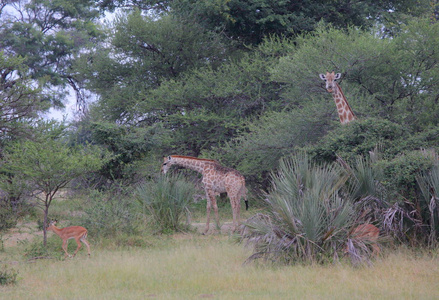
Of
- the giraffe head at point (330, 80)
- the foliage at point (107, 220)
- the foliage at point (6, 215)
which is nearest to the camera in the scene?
the foliage at point (107, 220)

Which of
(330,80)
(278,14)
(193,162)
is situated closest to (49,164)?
(193,162)

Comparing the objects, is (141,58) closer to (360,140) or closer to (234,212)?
(234,212)

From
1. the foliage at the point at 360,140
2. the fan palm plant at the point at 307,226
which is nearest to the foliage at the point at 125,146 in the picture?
the foliage at the point at 360,140

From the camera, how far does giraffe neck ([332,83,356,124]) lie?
14.0 metres

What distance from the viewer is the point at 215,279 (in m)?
8.47

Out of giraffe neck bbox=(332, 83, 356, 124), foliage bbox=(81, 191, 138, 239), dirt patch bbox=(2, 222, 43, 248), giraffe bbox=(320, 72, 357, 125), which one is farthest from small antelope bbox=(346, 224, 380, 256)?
dirt patch bbox=(2, 222, 43, 248)

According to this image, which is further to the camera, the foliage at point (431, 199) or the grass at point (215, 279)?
the foliage at point (431, 199)

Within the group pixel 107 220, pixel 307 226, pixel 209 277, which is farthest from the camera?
pixel 107 220

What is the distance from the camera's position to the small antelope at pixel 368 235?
9266mm

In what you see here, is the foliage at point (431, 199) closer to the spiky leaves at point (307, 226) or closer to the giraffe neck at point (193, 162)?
the spiky leaves at point (307, 226)

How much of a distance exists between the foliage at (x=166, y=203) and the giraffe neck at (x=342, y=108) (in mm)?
4587

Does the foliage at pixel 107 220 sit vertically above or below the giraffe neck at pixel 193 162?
below

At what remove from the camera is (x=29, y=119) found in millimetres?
16062

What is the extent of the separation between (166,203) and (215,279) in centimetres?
590
